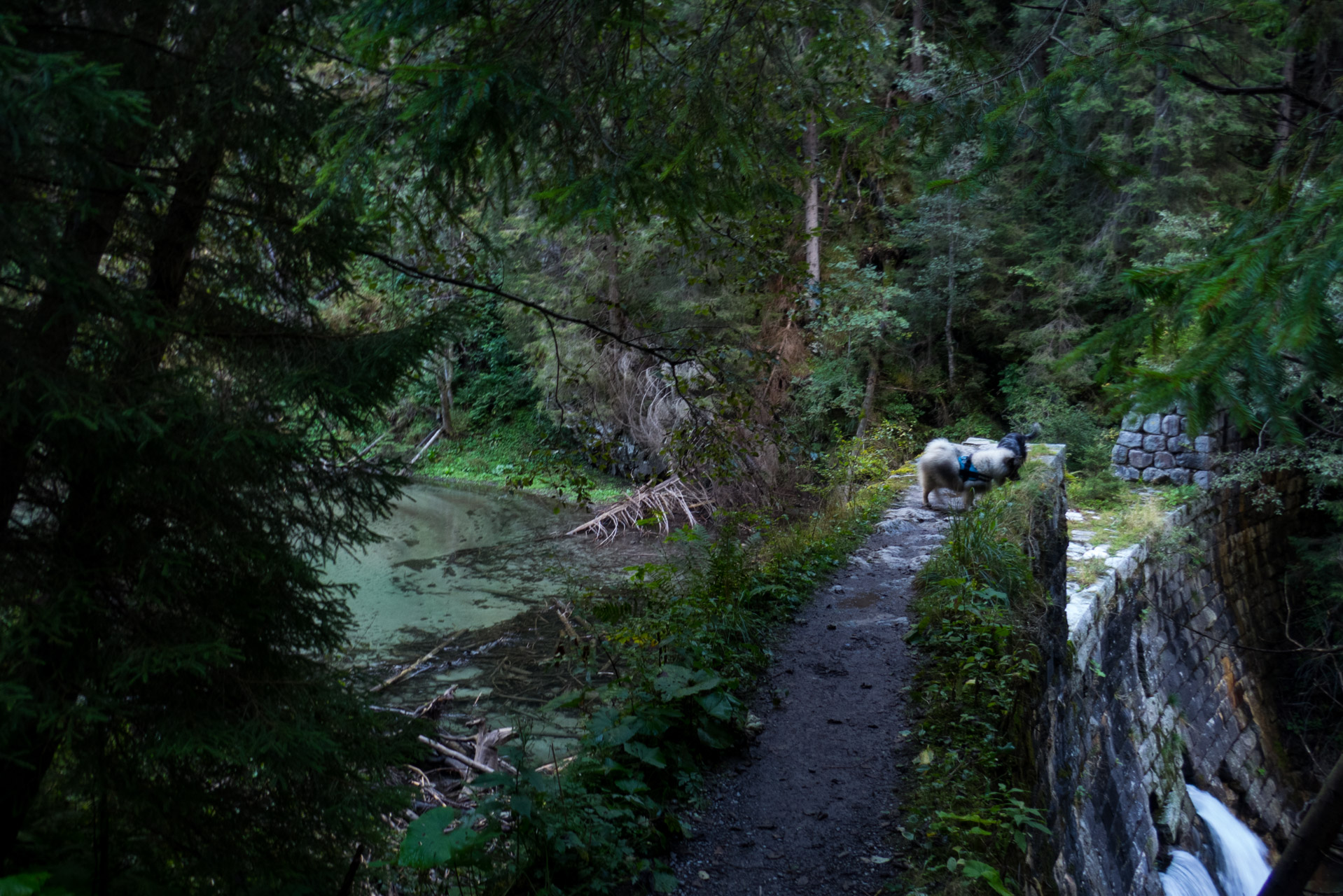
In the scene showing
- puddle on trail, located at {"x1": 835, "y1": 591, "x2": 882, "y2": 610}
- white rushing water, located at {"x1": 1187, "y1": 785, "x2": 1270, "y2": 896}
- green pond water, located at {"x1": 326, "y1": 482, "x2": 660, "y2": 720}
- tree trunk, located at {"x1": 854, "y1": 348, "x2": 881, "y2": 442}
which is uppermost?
tree trunk, located at {"x1": 854, "y1": 348, "x2": 881, "y2": 442}

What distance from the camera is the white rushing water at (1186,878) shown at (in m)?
6.46

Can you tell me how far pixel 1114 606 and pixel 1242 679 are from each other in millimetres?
6130

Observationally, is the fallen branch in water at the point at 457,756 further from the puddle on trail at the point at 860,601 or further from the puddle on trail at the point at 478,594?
the puddle on trail at the point at 860,601

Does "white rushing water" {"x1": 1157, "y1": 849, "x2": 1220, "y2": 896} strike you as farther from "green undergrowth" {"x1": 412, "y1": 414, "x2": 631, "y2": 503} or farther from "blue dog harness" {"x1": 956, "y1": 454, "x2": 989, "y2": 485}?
"green undergrowth" {"x1": 412, "y1": 414, "x2": 631, "y2": 503}

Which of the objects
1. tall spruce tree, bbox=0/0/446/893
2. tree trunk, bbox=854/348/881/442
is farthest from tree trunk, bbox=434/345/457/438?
tall spruce tree, bbox=0/0/446/893

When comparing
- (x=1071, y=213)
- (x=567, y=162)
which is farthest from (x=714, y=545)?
(x=1071, y=213)

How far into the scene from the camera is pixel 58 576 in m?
2.44

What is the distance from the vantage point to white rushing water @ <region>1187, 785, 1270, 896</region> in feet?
25.4

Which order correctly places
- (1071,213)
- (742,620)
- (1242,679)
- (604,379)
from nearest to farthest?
(742,620) → (1242,679) → (604,379) → (1071,213)

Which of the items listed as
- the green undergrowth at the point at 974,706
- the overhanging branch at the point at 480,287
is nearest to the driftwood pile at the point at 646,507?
the green undergrowth at the point at 974,706

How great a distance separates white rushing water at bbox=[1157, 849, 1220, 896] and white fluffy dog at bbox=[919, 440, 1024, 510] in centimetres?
383

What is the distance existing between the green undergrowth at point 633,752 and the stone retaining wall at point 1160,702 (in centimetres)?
168

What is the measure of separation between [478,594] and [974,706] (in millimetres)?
7436

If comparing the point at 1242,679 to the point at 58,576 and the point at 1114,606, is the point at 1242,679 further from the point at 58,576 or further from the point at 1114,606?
the point at 58,576
